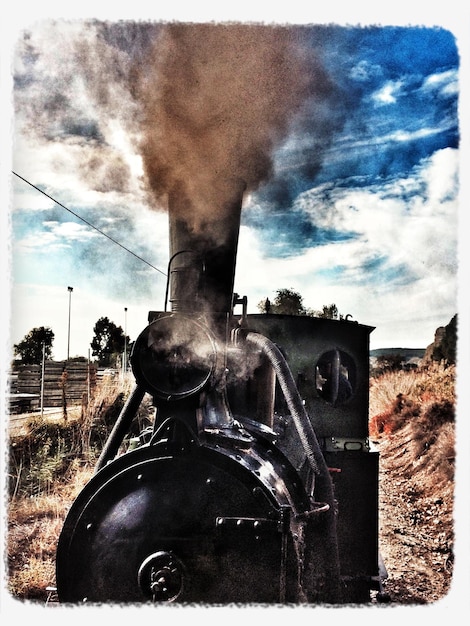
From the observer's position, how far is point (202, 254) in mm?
2021

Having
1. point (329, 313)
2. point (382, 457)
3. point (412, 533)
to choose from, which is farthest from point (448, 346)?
point (412, 533)

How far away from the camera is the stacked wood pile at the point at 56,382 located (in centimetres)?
249

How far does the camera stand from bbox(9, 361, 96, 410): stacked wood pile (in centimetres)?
249

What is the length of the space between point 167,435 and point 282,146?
1228 mm

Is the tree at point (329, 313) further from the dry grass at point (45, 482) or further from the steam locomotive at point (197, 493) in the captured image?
the dry grass at point (45, 482)

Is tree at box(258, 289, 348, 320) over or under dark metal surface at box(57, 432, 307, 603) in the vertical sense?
over

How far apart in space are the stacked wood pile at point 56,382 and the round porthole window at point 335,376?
3.45 feet

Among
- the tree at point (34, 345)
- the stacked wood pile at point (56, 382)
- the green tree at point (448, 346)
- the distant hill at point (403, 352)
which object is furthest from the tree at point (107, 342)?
the green tree at point (448, 346)

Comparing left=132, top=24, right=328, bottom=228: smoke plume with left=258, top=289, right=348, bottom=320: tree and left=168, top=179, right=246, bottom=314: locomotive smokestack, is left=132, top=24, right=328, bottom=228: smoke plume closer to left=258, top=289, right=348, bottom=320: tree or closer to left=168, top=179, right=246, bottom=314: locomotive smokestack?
left=168, top=179, right=246, bottom=314: locomotive smokestack

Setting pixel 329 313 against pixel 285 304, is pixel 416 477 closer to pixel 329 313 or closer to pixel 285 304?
pixel 329 313

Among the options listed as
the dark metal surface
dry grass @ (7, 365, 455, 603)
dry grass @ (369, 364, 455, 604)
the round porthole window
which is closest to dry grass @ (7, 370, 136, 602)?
dry grass @ (7, 365, 455, 603)

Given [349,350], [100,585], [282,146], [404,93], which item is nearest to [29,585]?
[100,585]

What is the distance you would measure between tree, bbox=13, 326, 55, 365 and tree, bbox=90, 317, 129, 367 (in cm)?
20

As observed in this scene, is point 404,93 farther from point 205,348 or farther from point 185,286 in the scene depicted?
point 205,348
